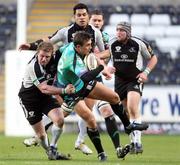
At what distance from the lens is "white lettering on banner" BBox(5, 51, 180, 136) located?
21.9 m

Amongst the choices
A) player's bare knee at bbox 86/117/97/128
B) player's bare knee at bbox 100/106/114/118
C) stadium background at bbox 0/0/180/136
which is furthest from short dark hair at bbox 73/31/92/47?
stadium background at bbox 0/0/180/136

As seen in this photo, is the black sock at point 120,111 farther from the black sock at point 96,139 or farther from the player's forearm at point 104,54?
the player's forearm at point 104,54

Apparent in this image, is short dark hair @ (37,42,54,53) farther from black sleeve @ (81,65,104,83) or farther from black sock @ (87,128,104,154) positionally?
black sock @ (87,128,104,154)

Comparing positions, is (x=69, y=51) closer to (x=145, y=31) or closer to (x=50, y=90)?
(x=50, y=90)

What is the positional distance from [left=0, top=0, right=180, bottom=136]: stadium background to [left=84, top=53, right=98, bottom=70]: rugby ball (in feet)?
33.1

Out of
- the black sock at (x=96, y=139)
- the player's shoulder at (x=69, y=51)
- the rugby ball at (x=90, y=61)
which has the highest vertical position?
the player's shoulder at (x=69, y=51)

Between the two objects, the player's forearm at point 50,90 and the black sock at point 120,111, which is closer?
the player's forearm at point 50,90

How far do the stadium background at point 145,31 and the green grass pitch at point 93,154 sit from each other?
2.72m

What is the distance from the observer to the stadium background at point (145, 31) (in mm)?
22703

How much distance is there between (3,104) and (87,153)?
11.4 m

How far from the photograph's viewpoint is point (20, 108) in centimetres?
2186

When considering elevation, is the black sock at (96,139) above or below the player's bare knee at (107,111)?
below

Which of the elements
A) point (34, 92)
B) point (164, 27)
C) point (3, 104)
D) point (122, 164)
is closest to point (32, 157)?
point (34, 92)

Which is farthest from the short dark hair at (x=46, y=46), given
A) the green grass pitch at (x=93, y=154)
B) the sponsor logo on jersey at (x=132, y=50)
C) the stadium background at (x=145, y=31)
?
the stadium background at (x=145, y=31)
